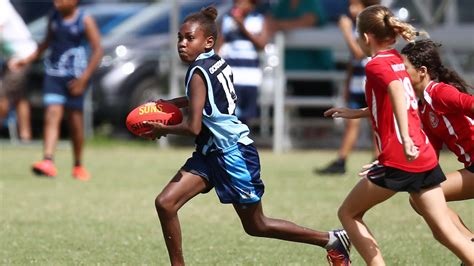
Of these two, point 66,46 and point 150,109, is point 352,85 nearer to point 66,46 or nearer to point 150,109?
point 66,46

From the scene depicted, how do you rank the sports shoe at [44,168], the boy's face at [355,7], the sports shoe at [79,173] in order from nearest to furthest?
the boy's face at [355,7] < the sports shoe at [44,168] < the sports shoe at [79,173]

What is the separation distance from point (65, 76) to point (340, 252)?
20.0 ft

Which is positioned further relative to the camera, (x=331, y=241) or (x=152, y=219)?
(x=152, y=219)

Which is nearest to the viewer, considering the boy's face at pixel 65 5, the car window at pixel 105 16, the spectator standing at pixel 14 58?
the boy's face at pixel 65 5

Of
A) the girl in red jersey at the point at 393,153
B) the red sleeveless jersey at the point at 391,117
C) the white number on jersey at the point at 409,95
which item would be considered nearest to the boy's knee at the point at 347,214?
the girl in red jersey at the point at 393,153

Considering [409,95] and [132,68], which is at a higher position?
[409,95]

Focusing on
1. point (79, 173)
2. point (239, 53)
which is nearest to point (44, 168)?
point (79, 173)

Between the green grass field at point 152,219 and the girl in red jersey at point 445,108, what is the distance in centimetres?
64

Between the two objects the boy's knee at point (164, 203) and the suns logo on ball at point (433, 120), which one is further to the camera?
the suns logo on ball at point (433, 120)

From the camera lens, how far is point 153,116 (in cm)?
614

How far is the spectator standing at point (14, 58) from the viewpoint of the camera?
1641 cm

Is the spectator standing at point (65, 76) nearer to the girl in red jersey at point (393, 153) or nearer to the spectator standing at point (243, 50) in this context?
the spectator standing at point (243, 50)

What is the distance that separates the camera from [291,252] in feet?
23.5

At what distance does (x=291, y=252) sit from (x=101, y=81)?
9.78 metres
